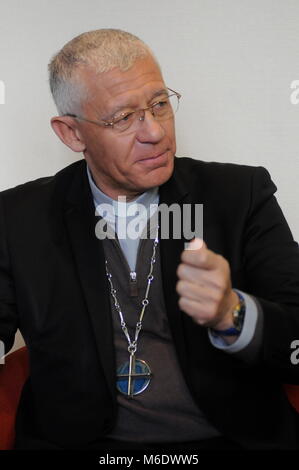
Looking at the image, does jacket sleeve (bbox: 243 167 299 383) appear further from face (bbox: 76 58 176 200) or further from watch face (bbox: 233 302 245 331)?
face (bbox: 76 58 176 200)

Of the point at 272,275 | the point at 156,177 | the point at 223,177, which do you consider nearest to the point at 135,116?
the point at 156,177

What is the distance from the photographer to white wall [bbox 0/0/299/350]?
2.41 meters

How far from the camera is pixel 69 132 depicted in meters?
2.05

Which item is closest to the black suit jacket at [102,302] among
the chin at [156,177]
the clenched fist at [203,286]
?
the chin at [156,177]

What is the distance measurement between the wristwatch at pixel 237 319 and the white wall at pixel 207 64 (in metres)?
1.06

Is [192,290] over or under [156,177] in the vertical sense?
under

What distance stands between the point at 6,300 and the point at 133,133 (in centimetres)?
61

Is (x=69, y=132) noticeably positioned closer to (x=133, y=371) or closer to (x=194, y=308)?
(x=133, y=371)

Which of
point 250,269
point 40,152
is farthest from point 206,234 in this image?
point 40,152

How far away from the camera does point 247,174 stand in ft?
6.53

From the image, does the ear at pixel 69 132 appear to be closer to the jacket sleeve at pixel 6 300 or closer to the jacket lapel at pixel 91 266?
the jacket lapel at pixel 91 266

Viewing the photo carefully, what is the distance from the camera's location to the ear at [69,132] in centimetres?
202

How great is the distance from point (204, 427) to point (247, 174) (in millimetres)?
724

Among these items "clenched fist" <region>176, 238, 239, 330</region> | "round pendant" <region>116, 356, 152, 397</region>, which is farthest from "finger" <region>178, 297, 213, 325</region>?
"round pendant" <region>116, 356, 152, 397</region>
